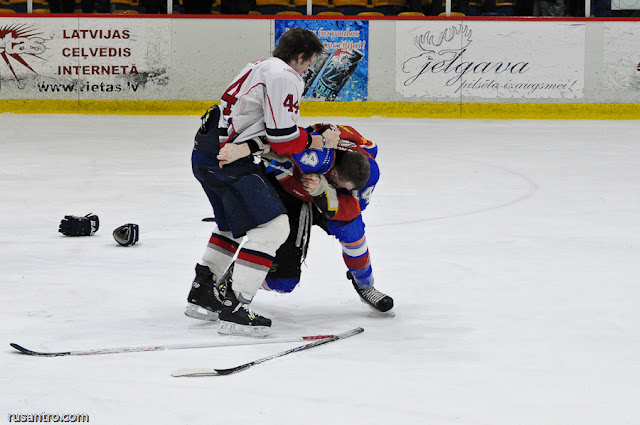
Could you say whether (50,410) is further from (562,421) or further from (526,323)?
(526,323)

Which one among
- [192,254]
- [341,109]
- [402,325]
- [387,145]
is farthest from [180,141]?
[402,325]

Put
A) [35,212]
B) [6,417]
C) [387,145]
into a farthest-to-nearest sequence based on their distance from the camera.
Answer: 1. [387,145]
2. [35,212]
3. [6,417]

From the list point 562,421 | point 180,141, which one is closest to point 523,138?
point 180,141

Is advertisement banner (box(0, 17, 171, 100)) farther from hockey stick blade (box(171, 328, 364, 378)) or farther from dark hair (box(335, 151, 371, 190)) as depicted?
hockey stick blade (box(171, 328, 364, 378))

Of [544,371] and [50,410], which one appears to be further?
[544,371]

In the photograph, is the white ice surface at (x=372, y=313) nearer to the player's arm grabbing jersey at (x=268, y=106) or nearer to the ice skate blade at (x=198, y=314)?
the ice skate blade at (x=198, y=314)

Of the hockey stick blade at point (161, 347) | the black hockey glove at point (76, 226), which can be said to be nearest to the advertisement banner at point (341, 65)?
the black hockey glove at point (76, 226)

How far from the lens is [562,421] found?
218 cm

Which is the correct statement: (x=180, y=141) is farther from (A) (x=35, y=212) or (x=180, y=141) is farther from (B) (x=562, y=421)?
(B) (x=562, y=421)

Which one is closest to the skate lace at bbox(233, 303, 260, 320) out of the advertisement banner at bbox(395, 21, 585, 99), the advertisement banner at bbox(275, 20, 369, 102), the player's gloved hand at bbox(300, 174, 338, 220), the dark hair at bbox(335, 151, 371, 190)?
the player's gloved hand at bbox(300, 174, 338, 220)

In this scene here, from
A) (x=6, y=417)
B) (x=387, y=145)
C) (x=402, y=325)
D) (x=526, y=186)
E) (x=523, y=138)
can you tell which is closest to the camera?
(x=6, y=417)

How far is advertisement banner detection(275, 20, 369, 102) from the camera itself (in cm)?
1170

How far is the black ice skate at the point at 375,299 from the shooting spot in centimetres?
316

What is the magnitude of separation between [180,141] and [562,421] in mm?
7292
